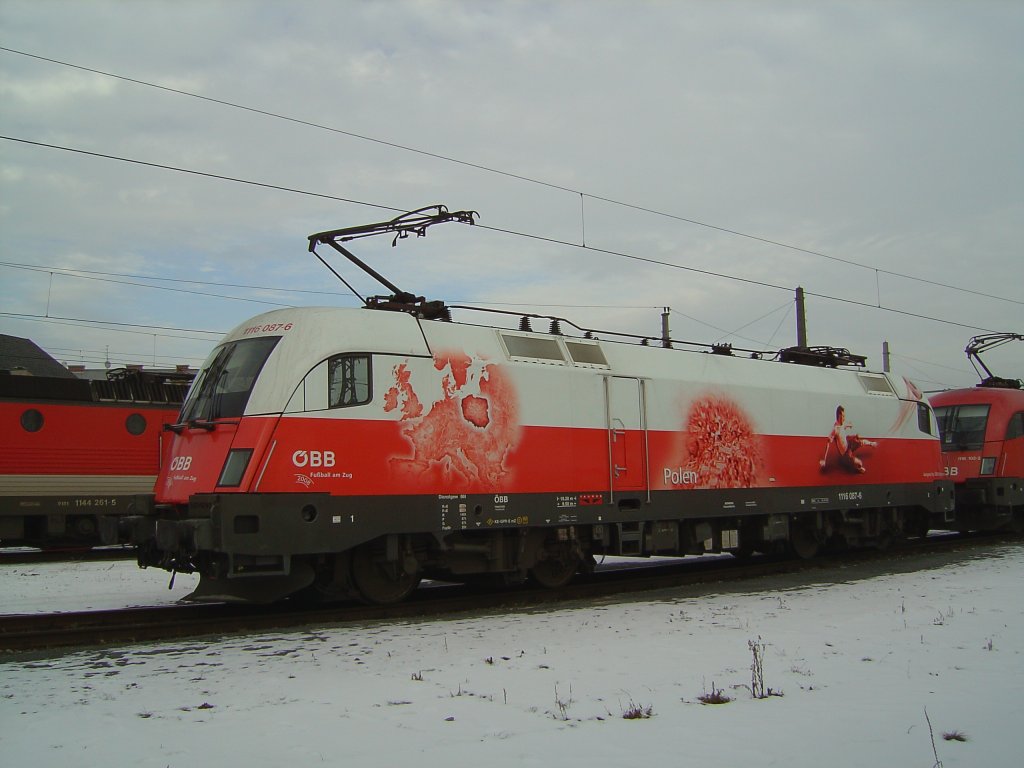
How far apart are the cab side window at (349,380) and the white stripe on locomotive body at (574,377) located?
0.10 metres

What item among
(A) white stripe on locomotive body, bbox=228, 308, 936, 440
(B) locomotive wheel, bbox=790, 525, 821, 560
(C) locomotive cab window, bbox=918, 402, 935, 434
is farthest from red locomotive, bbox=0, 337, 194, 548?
(C) locomotive cab window, bbox=918, 402, 935, 434

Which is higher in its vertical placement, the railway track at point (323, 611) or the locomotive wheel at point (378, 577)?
the locomotive wheel at point (378, 577)

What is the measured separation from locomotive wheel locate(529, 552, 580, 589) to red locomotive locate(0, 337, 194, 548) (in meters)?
11.7

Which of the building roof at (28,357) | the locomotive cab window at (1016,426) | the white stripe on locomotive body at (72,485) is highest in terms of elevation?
the building roof at (28,357)

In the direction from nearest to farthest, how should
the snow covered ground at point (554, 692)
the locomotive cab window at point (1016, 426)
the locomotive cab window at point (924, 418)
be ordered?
the snow covered ground at point (554, 692), the locomotive cab window at point (924, 418), the locomotive cab window at point (1016, 426)

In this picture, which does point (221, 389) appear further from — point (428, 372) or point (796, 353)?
point (796, 353)

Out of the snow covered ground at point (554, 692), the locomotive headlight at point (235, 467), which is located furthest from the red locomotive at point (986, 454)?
the locomotive headlight at point (235, 467)

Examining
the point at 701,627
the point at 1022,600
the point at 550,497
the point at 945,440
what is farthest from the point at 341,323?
→ the point at 945,440

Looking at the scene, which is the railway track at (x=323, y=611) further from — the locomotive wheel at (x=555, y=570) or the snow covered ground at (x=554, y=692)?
the snow covered ground at (x=554, y=692)

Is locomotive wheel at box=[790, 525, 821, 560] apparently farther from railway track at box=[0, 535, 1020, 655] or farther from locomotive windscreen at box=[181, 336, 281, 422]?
locomotive windscreen at box=[181, 336, 281, 422]

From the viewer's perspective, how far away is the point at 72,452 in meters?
20.2

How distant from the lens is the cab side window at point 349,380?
35.2 feet

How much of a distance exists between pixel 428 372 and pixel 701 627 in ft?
15.4

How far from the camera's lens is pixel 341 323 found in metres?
11.0
